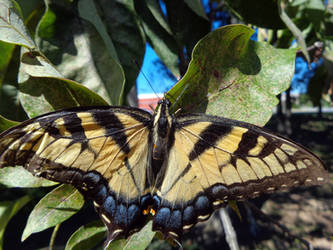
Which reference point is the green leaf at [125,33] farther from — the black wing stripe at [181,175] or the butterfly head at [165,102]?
the black wing stripe at [181,175]

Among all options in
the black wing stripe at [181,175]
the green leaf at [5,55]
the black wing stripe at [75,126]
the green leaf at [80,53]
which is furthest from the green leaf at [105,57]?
the black wing stripe at [181,175]

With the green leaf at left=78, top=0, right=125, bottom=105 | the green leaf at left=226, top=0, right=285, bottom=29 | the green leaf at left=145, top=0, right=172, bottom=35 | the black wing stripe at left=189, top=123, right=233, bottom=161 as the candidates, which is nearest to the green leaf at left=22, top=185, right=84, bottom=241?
the green leaf at left=78, top=0, right=125, bottom=105

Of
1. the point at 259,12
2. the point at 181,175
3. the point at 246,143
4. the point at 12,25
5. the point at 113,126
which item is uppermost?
the point at 12,25

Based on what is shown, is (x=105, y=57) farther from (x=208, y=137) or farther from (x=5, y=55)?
(x=208, y=137)

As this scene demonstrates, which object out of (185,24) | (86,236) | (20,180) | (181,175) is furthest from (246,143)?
(20,180)

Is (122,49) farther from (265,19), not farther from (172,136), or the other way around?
(265,19)

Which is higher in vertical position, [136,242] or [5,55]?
[5,55]
